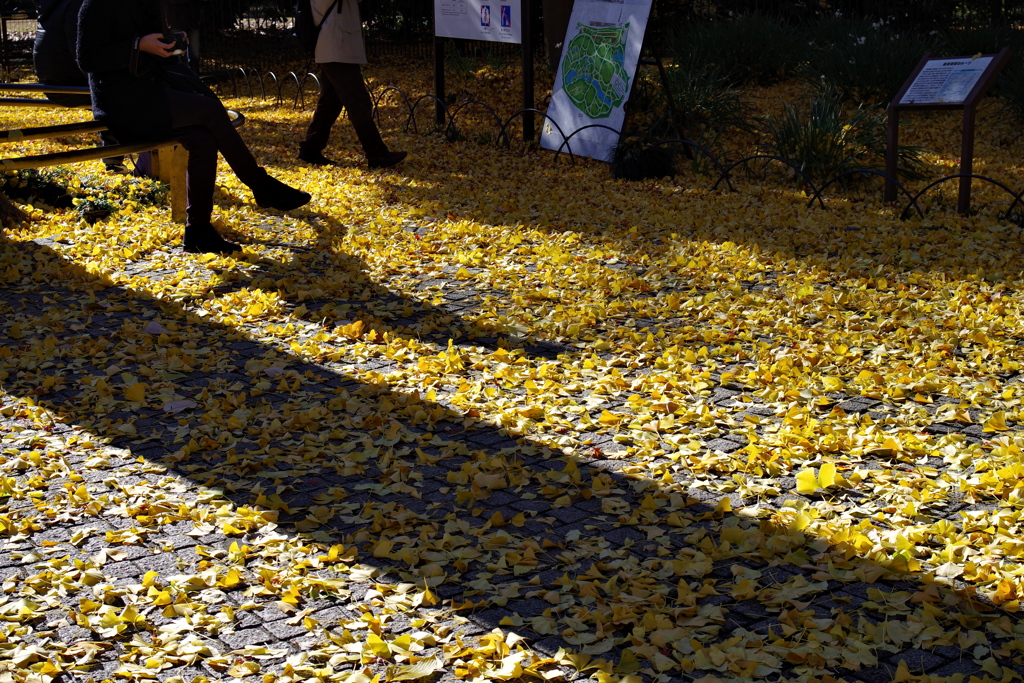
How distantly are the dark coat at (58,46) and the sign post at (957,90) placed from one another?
6038mm

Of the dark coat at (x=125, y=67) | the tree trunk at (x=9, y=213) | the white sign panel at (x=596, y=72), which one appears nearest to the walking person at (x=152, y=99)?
the dark coat at (x=125, y=67)

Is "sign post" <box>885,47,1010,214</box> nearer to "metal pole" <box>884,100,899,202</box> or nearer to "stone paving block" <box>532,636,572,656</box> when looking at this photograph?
"metal pole" <box>884,100,899,202</box>

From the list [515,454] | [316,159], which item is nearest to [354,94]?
[316,159]

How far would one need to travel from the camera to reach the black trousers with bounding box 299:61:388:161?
29.6ft

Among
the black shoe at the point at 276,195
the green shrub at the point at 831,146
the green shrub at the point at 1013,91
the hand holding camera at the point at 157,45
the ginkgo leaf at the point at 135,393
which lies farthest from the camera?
the green shrub at the point at 1013,91

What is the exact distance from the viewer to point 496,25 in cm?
1071

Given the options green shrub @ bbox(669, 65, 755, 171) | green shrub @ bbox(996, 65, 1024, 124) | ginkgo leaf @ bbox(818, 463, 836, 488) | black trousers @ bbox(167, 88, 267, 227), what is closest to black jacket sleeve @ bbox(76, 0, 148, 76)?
black trousers @ bbox(167, 88, 267, 227)

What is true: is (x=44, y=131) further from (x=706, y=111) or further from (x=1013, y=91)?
(x=1013, y=91)

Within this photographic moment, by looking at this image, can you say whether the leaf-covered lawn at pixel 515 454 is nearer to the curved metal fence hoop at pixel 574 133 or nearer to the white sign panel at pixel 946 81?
the white sign panel at pixel 946 81

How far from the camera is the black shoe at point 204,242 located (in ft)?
21.5

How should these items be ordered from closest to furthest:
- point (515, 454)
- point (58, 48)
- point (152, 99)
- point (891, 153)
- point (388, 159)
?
point (515, 454)
point (152, 99)
point (58, 48)
point (891, 153)
point (388, 159)

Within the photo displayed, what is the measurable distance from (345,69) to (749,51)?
6.47 metres

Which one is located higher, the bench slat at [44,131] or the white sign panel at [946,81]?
the white sign panel at [946,81]

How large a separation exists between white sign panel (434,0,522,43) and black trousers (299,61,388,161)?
79.8 inches
